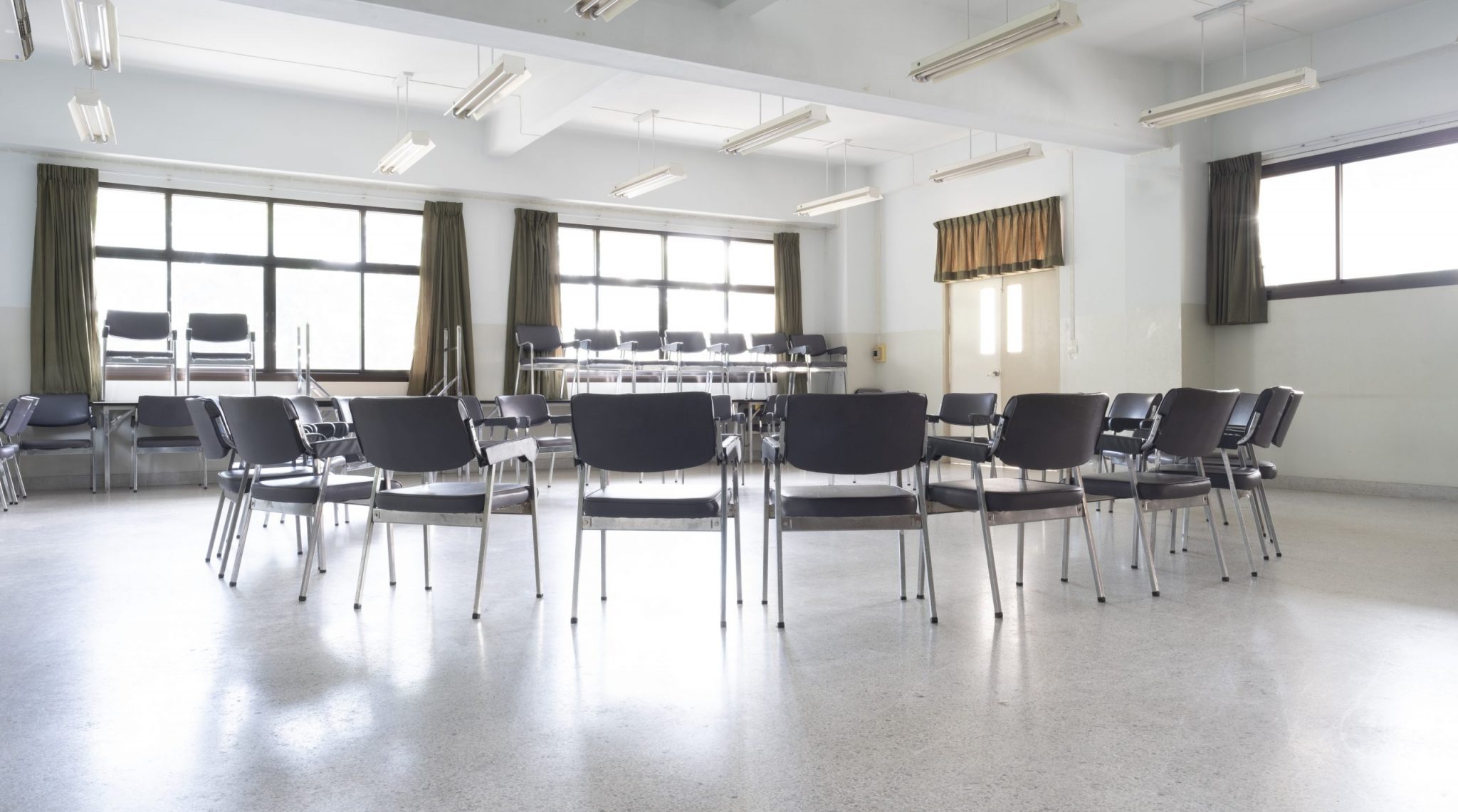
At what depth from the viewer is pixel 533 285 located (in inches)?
365

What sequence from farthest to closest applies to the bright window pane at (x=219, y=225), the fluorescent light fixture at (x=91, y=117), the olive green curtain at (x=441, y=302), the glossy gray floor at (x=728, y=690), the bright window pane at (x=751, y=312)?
the bright window pane at (x=751, y=312), the olive green curtain at (x=441, y=302), the bright window pane at (x=219, y=225), the fluorescent light fixture at (x=91, y=117), the glossy gray floor at (x=728, y=690)

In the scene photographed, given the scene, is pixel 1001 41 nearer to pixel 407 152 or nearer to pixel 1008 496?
pixel 1008 496

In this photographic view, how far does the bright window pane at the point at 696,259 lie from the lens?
10.4 m

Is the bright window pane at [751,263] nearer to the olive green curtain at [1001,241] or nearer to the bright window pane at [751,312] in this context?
the bright window pane at [751,312]

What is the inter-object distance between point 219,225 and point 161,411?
6.52 ft

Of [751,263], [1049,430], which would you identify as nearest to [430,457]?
[1049,430]

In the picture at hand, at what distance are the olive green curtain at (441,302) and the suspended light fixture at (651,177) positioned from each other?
5.71ft

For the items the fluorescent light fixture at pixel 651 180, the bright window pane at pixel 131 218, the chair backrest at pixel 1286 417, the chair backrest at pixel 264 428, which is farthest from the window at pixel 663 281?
the chair backrest at pixel 1286 417

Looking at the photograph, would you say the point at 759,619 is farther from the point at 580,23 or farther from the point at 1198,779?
the point at 580,23

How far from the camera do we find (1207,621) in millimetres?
2920

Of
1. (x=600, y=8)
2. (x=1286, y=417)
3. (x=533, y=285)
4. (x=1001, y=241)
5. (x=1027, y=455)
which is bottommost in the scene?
(x=1027, y=455)

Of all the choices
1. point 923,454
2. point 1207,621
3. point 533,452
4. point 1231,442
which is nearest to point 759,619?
point 923,454

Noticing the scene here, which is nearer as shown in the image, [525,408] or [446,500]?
[446,500]

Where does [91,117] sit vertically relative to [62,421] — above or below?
above
